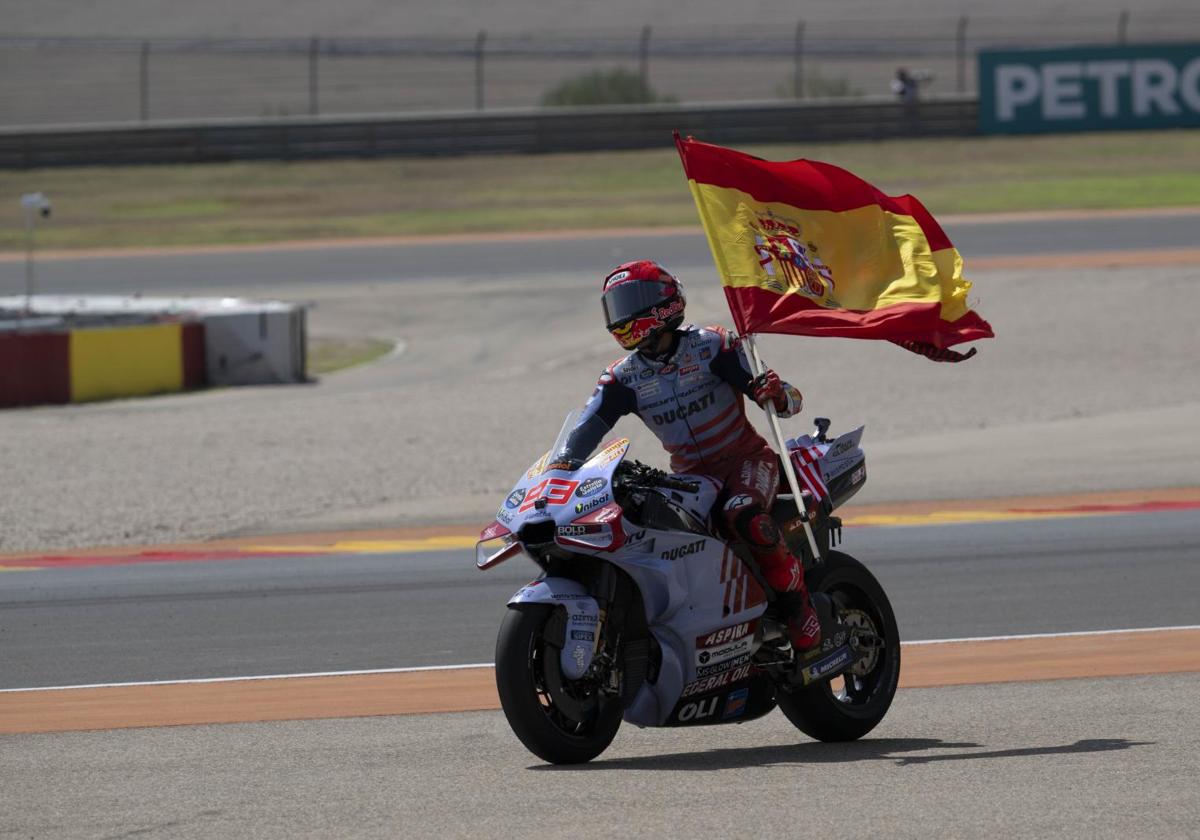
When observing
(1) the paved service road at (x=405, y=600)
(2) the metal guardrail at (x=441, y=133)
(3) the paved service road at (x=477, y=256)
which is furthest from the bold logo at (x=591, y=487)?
(2) the metal guardrail at (x=441, y=133)

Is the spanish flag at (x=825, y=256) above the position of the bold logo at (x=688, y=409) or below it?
above

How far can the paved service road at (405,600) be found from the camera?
9.39 m

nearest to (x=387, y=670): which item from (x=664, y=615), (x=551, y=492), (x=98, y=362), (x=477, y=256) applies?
(x=664, y=615)

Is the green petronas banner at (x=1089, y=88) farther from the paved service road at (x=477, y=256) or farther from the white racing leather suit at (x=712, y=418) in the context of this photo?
the white racing leather suit at (x=712, y=418)

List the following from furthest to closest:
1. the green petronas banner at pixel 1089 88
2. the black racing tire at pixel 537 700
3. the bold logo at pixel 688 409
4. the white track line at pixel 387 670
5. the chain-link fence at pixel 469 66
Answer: the chain-link fence at pixel 469 66 → the green petronas banner at pixel 1089 88 → the white track line at pixel 387 670 → the bold logo at pixel 688 409 → the black racing tire at pixel 537 700

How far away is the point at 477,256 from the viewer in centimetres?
2991

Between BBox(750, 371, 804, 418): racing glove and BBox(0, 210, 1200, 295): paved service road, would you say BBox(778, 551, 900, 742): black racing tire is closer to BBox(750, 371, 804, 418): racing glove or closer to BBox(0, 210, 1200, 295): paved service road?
BBox(750, 371, 804, 418): racing glove

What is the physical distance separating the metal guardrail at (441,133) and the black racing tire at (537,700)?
31.3 metres

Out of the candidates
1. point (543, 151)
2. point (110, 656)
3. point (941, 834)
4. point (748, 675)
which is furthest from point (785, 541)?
point (543, 151)

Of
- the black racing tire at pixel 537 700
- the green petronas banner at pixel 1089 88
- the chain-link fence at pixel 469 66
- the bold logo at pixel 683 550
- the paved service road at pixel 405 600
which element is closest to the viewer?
the black racing tire at pixel 537 700

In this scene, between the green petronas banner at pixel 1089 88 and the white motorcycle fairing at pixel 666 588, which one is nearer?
the white motorcycle fairing at pixel 666 588

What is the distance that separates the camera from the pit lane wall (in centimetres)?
2000

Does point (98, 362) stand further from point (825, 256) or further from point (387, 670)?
point (825, 256)

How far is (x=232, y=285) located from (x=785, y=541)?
21589mm
